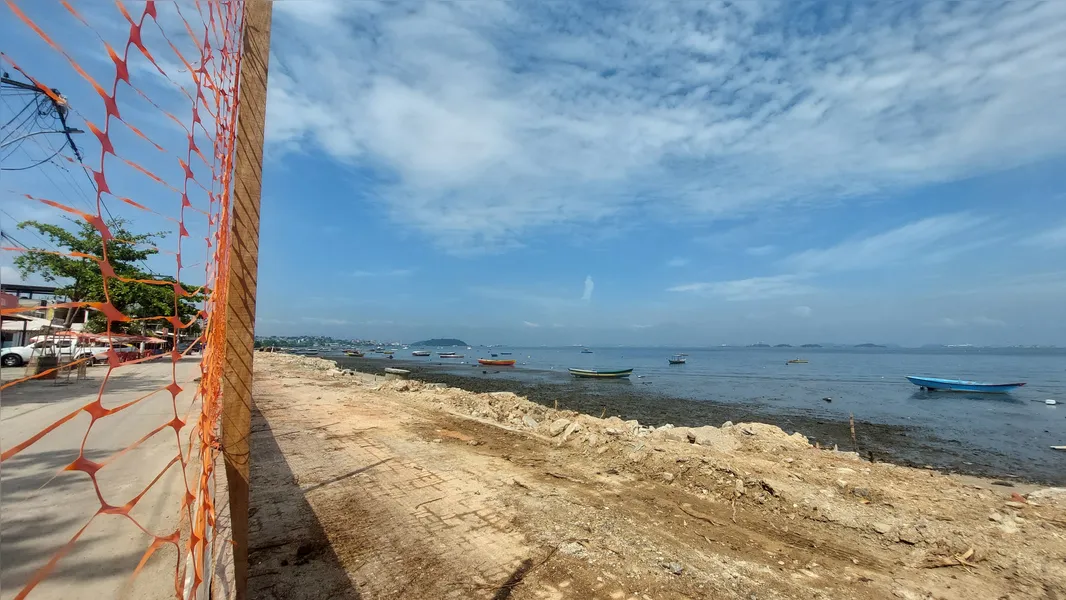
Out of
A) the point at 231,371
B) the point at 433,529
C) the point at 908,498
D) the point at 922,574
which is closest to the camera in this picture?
the point at 231,371

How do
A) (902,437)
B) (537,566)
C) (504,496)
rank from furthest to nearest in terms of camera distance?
(902,437)
(504,496)
(537,566)

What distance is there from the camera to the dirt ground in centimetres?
454

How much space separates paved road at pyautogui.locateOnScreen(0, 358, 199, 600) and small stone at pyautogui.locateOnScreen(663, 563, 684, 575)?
4307 millimetres

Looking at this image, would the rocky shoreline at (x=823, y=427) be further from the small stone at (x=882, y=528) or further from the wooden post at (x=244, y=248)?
the wooden post at (x=244, y=248)

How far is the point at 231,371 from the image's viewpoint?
8.46 feet

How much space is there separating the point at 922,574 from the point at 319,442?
372 inches

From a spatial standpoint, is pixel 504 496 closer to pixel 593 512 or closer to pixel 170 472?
pixel 593 512

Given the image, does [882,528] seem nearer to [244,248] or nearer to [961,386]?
[244,248]

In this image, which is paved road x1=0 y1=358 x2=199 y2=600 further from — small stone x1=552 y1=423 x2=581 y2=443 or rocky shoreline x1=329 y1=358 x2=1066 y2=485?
rocky shoreline x1=329 y1=358 x2=1066 y2=485

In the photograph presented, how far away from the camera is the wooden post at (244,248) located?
255 centimetres

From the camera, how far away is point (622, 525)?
226 inches

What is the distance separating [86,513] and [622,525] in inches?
224

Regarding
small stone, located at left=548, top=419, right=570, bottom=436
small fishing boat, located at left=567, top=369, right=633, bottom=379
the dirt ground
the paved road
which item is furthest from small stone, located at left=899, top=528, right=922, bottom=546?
small fishing boat, located at left=567, top=369, right=633, bottom=379

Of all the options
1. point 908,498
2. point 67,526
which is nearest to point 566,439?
point 908,498
